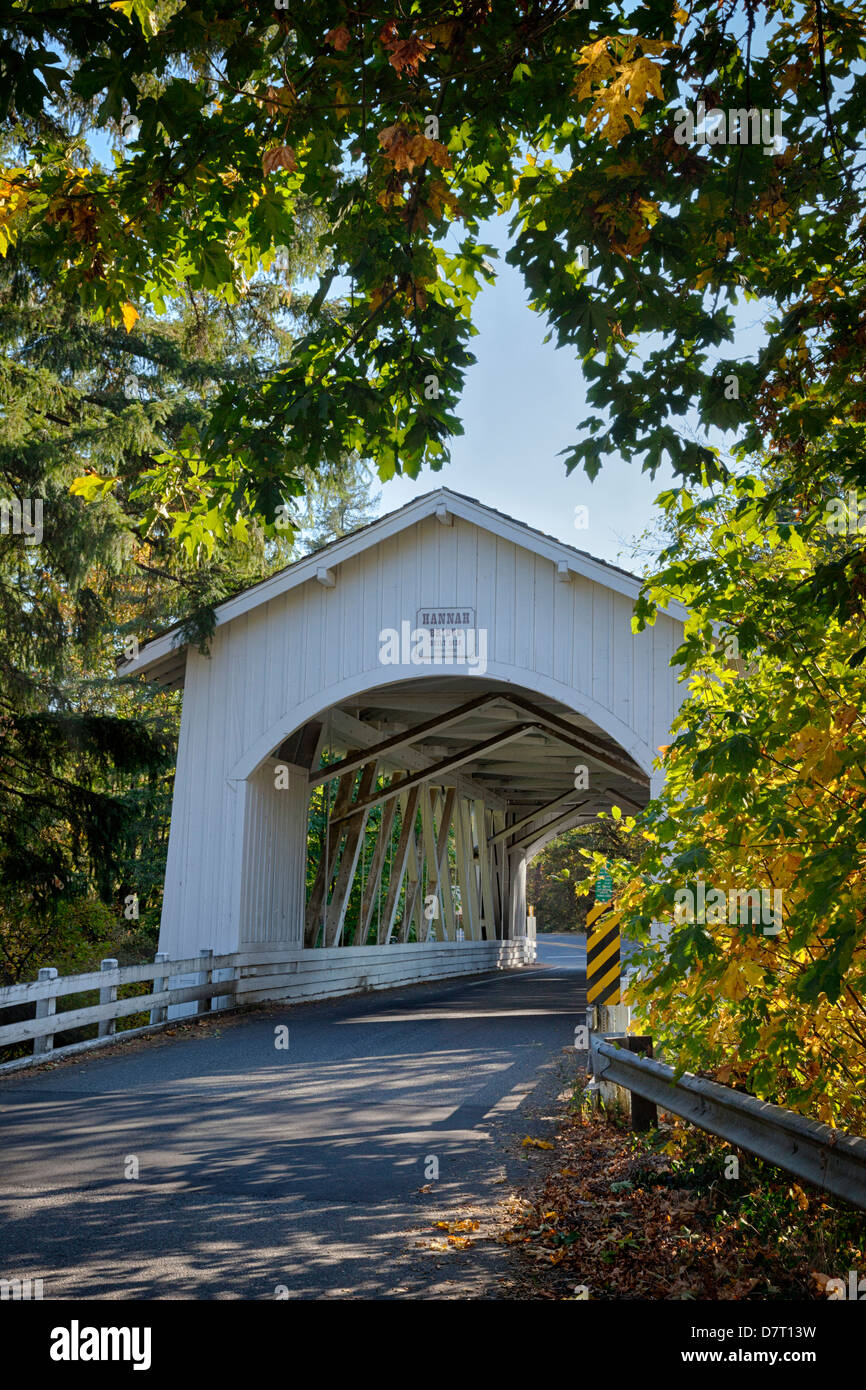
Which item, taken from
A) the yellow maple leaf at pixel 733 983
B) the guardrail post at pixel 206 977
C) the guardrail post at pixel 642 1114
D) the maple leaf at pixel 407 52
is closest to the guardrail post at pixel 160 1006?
the guardrail post at pixel 206 977

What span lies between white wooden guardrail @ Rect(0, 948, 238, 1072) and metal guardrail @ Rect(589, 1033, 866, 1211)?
5.24 metres

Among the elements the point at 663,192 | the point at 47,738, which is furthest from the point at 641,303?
the point at 47,738

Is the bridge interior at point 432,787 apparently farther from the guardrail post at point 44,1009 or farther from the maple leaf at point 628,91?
the maple leaf at point 628,91

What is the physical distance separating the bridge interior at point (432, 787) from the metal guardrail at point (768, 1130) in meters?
9.12

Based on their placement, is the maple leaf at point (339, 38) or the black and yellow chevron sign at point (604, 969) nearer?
the maple leaf at point (339, 38)

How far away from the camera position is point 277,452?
556 cm

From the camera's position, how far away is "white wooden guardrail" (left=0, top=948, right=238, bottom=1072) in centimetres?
924

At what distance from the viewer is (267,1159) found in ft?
20.7

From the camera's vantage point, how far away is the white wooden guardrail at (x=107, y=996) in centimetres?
924

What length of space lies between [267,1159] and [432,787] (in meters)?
15.8

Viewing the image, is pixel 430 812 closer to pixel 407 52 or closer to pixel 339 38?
pixel 339 38

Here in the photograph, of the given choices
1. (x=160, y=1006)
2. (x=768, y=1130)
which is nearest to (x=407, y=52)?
(x=768, y=1130)
